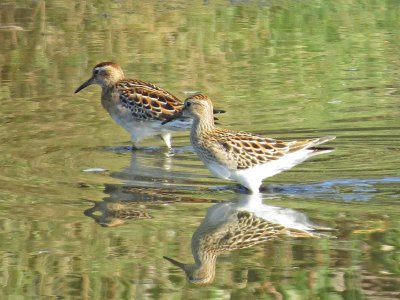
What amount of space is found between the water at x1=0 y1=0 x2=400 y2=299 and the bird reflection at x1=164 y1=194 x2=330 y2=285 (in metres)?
0.09

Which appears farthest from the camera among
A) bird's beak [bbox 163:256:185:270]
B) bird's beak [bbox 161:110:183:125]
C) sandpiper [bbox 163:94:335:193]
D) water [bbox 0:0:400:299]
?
bird's beak [bbox 161:110:183:125]

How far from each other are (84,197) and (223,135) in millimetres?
1410

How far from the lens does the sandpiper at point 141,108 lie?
489 inches

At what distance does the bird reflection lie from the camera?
754 cm

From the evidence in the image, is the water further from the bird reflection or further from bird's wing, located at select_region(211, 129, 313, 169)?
bird's wing, located at select_region(211, 129, 313, 169)

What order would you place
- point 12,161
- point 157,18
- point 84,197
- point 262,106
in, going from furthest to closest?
point 157,18 < point 262,106 < point 12,161 < point 84,197

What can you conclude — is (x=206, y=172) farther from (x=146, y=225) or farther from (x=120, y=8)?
(x=120, y=8)

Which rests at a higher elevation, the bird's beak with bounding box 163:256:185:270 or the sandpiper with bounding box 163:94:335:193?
the sandpiper with bounding box 163:94:335:193

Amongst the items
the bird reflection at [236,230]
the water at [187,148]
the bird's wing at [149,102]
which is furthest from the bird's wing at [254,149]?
the bird's wing at [149,102]

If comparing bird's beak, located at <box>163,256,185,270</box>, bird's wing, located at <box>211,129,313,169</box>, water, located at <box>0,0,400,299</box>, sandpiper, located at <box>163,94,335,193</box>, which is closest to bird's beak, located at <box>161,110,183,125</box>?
water, located at <box>0,0,400,299</box>

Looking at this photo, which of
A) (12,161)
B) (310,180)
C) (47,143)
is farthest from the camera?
(47,143)

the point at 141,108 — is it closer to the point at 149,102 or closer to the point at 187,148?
the point at 149,102

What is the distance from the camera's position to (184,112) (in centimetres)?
1071

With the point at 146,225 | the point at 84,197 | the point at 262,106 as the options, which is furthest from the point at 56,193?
the point at 262,106
